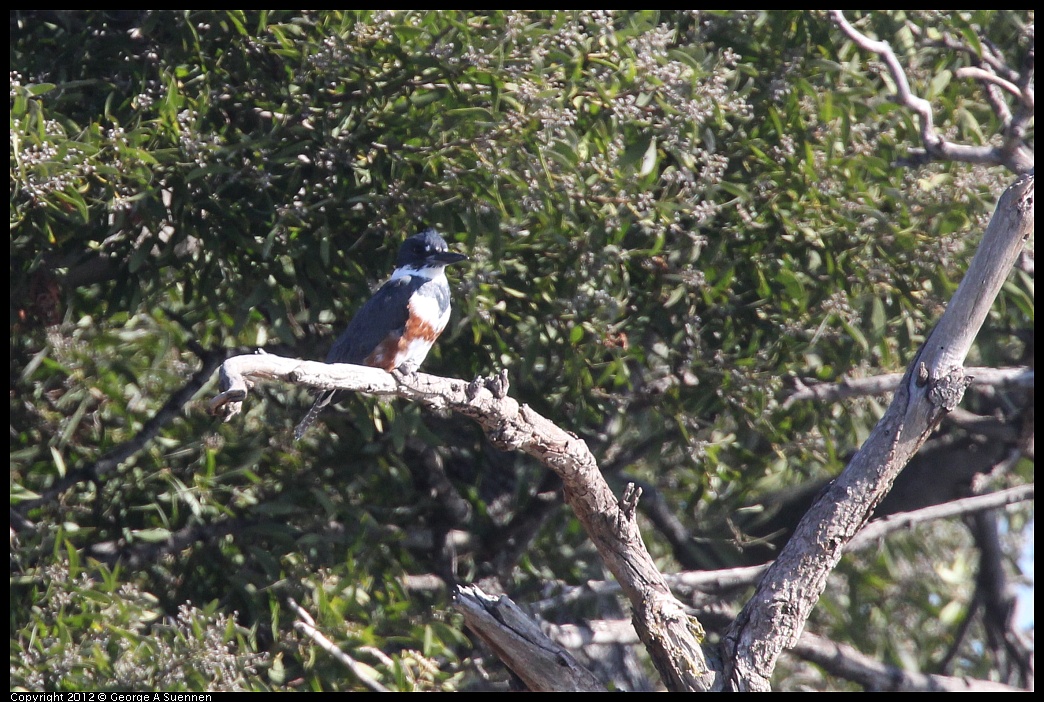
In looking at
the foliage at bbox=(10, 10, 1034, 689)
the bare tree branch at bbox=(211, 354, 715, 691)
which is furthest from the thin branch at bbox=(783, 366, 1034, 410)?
the bare tree branch at bbox=(211, 354, 715, 691)

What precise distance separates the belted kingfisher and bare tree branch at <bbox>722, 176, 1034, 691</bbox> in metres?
1.46

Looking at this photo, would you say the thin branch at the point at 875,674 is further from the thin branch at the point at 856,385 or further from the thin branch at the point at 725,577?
the thin branch at the point at 856,385

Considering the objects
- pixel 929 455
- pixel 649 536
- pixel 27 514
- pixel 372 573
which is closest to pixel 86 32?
pixel 27 514

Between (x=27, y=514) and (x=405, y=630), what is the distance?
1.50 metres

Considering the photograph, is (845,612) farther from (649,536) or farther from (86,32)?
(86,32)

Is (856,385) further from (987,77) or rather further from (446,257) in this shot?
(446,257)

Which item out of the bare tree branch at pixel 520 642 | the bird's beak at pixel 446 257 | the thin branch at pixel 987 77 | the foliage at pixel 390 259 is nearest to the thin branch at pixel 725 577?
the foliage at pixel 390 259

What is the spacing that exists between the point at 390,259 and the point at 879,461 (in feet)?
6.32

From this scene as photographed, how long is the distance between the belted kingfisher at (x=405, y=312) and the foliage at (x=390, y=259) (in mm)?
131

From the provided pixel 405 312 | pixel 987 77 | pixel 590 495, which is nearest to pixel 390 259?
pixel 405 312

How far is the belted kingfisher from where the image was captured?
385 cm

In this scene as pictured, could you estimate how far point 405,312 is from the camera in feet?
12.7

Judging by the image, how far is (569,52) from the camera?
378 centimetres

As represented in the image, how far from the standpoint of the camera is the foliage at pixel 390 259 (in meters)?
3.64
